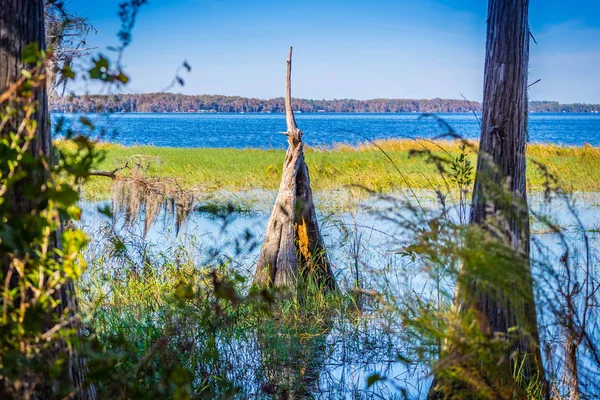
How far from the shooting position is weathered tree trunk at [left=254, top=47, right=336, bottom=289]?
5953 mm

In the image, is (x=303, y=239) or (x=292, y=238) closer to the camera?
(x=292, y=238)

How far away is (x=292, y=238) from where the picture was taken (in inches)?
235

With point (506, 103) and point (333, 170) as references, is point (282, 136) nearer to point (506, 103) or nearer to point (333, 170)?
point (333, 170)

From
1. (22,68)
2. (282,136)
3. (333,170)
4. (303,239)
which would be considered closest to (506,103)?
(22,68)

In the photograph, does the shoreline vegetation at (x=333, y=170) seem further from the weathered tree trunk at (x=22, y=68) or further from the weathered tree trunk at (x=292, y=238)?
the weathered tree trunk at (x=22, y=68)

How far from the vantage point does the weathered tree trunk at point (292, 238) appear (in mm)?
5953

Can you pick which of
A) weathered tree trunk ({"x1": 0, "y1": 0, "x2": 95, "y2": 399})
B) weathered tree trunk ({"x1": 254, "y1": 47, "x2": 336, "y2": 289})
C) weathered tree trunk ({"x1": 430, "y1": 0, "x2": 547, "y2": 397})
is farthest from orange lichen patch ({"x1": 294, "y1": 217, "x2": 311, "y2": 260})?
weathered tree trunk ({"x1": 0, "y1": 0, "x2": 95, "y2": 399})

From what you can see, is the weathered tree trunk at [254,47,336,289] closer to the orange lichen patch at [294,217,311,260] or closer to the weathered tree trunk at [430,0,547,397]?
the orange lichen patch at [294,217,311,260]

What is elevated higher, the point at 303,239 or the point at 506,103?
the point at 506,103

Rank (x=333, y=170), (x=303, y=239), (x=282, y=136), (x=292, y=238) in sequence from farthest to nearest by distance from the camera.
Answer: (x=282, y=136) < (x=333, y=170) < (x=303, y=239) < (x=292, y=238)

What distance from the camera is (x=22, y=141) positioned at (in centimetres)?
236

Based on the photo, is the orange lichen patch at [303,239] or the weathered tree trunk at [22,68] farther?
the orange lichen patch at [303,239]

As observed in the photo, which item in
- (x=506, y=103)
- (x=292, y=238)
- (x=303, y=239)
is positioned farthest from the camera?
(x=303, y=239)

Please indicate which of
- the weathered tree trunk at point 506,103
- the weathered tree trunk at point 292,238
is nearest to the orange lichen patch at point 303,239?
the weathered tree trunk at point 292,238
